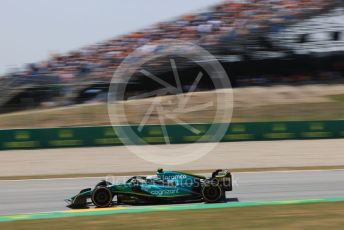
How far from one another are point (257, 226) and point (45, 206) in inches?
179

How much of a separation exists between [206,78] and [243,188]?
63.3 ft

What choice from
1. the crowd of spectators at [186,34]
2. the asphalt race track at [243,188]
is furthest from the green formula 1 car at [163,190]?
the crowd of spectators at [186,34]

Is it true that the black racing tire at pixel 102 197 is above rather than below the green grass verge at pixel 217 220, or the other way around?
above

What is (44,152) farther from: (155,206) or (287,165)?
(155,206)

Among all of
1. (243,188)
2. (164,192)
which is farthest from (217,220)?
(243,188)

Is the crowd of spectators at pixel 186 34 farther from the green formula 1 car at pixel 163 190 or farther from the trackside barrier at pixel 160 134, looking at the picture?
the green formula 1 car at pixel 163 190

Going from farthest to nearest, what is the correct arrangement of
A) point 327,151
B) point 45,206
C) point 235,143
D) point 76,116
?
point 76,116 < point 235,143 < point 327,151 < point 45,206

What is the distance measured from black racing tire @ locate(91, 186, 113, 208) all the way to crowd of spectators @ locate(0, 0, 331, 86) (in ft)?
59.1

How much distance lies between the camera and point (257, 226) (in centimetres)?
725

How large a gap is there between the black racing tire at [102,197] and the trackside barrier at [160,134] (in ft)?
36.8

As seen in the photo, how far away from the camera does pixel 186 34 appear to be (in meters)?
27.9

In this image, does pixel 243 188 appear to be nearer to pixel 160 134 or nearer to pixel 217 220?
pixel 217 220

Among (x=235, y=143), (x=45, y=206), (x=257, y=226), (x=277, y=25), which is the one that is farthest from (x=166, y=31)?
(x=257, y=226)

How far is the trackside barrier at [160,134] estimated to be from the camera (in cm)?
2081
